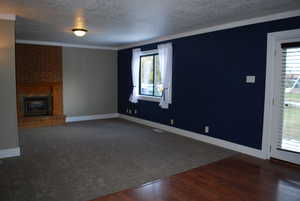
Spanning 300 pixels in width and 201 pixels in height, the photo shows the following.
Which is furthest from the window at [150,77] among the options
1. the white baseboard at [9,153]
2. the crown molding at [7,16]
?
the white baseboard at [9,153]

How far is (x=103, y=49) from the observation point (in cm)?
760

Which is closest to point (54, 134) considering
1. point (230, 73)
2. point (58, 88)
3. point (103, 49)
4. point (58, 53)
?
point (58, 88)

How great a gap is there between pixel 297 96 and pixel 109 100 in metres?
5.76

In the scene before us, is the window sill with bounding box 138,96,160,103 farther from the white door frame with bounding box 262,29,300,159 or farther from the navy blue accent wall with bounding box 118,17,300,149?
the white door frame with bounding box 262,29,300,159

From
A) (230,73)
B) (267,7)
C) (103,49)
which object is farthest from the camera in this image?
A: (103,49)

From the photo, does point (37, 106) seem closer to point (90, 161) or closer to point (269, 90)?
point (90, 161)

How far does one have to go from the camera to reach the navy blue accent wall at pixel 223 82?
390 centimetres

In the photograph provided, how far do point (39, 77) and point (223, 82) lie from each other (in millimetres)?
5111

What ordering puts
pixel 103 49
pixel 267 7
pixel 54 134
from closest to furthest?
pixel 267 7 < pixel 54 134 < pixel 103 49

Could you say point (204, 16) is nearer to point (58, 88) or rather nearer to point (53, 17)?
point (53, 17)

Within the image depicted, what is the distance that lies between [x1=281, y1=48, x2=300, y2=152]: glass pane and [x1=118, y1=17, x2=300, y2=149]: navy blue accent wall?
1.17 feet

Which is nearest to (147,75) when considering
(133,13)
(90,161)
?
(133,13)

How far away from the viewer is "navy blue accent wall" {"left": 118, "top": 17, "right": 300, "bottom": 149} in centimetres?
390

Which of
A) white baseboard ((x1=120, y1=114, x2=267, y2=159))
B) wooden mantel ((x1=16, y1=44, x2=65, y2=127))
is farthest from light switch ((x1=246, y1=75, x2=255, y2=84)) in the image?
wooden mantel ((x1=16, y1=44, x2=65, y2=127))
